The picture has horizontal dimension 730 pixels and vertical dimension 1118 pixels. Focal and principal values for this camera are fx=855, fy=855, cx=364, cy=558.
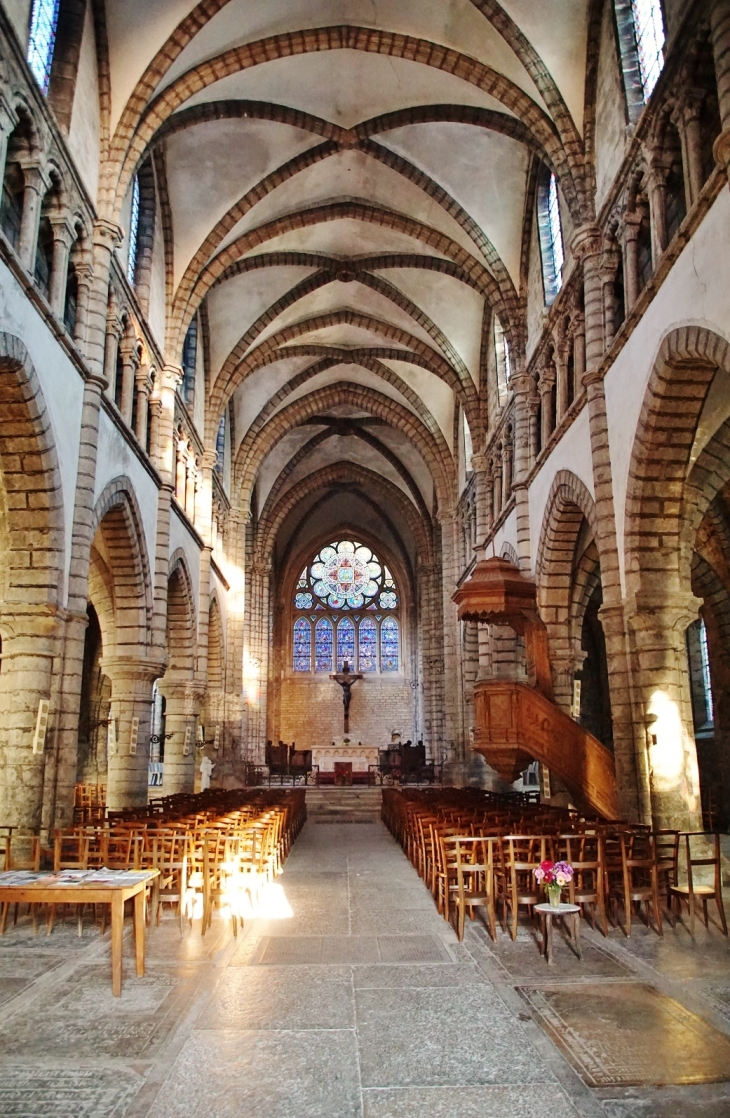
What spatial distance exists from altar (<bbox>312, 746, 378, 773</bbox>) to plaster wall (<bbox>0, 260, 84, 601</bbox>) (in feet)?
62.1

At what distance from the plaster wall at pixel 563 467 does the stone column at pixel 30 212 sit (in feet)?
27.6

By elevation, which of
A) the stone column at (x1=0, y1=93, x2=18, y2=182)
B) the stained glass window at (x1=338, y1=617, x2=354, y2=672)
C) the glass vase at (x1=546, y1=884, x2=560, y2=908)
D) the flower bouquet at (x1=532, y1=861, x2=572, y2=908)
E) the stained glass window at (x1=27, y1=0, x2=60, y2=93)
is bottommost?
the glass vase at (x1=546, y1=884, x2=560, y2=908)

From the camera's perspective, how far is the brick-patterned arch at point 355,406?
27500mm

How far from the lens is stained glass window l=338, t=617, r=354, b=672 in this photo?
3853cm

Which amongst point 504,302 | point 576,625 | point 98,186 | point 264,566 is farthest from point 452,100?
point 264,566

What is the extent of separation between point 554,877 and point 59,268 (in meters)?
10.1

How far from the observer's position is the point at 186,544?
2042 cm


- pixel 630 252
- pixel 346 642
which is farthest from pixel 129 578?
pixel 346 642

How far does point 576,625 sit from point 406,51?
1087 centimetres

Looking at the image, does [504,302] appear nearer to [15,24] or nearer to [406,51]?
[406,51]

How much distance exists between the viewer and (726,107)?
8781 mm

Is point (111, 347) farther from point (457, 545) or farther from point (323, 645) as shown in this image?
point (323, 645)

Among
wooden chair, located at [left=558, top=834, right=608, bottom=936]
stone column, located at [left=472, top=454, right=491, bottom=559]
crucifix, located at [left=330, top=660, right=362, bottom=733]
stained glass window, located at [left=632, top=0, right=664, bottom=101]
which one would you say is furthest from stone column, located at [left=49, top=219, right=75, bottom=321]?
crucifix, located at [left=330, top=660, right=362, bottom=733]

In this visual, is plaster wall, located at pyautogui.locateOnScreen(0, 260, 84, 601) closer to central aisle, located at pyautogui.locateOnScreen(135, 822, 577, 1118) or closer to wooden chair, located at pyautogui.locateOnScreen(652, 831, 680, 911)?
central aisle, located at pyautogui.locateOnScreen(135, 822, 577, 1118)
